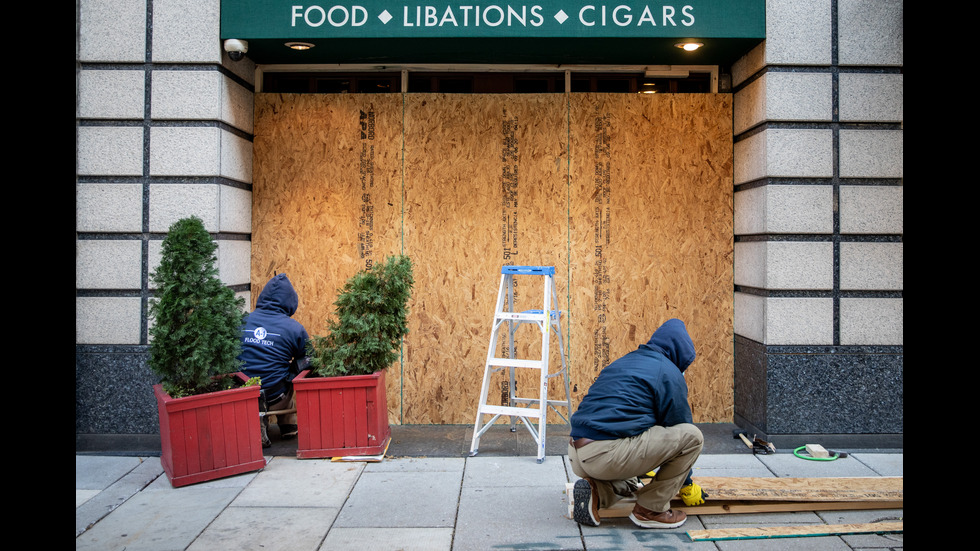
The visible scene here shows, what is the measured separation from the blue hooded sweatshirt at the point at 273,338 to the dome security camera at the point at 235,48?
2.15m

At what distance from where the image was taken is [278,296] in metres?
7.05

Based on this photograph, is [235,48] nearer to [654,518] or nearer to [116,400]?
[116,400]

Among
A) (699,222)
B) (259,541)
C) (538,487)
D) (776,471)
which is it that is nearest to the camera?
(259,541)

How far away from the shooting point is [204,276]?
237 inches

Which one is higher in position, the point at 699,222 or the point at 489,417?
the point at 699,222

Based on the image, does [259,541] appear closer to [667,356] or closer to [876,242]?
[667,356]

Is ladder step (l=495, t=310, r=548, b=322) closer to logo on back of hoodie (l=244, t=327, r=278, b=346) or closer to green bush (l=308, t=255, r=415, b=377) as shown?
green bush (l=308, t=255, r=415, b=377)

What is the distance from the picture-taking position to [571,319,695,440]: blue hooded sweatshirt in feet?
16.0

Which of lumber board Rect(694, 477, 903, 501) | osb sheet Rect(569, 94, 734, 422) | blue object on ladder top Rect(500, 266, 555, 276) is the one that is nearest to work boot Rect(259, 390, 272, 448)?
blue object on ladder top Rect(500, 266, 555, 276)

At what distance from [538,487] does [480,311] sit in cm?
245

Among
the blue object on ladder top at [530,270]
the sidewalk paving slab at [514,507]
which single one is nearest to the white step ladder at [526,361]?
the blue object on ladder top at [530,270]

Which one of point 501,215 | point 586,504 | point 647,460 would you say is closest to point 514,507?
point 586,504

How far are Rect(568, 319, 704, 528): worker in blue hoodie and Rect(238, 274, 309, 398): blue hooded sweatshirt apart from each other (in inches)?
127
